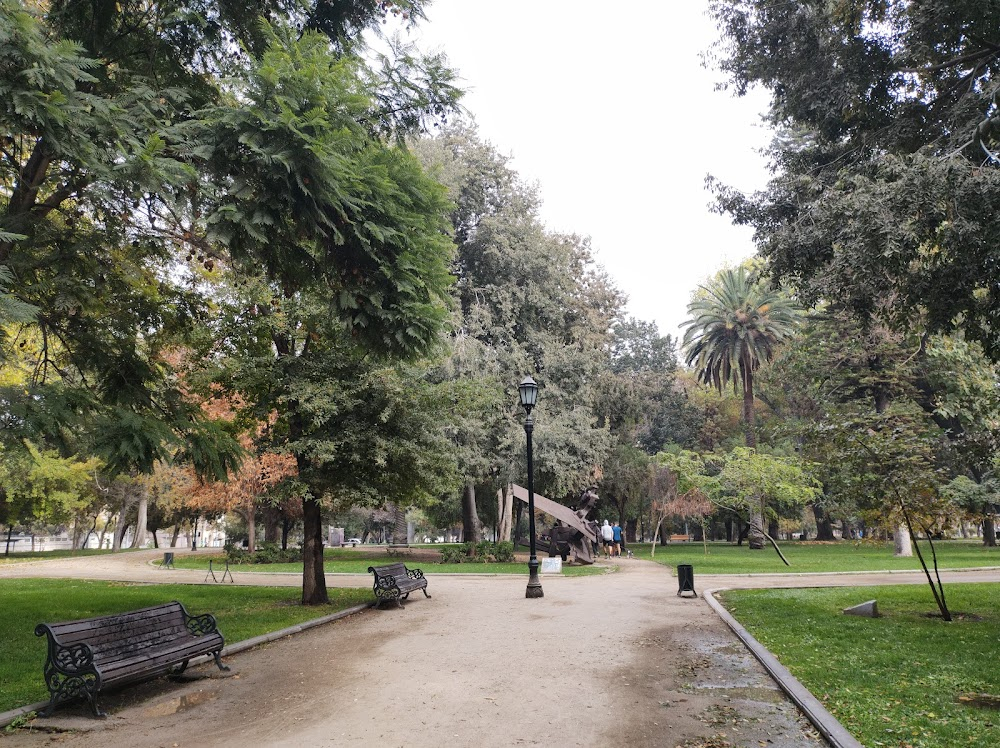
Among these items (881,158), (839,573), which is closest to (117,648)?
(881,158)

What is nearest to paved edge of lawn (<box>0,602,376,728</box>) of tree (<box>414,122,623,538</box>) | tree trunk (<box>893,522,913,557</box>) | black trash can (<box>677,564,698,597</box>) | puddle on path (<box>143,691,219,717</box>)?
puddle on path (<box>143,691,219,717</box>)

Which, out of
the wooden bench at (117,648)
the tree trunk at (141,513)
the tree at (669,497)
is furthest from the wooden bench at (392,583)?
the tree trunk at (141,513)

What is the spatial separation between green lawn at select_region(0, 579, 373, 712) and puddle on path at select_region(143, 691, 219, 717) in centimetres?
131

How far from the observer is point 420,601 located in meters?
15.9

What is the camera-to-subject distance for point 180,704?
23.2 feet

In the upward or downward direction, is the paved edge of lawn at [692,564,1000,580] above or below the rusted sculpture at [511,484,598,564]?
below

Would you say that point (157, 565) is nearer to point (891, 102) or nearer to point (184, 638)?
point (184, 638)

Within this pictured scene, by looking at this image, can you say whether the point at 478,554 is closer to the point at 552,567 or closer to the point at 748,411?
the point at 552,567

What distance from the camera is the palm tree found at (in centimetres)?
4347

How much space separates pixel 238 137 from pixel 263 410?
864cm

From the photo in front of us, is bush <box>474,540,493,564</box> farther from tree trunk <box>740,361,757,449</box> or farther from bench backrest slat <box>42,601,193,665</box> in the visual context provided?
bench backrest slat <box>42,601,193,665</box>

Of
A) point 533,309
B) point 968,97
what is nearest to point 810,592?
point 968,97

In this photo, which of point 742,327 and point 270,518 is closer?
point 270,518

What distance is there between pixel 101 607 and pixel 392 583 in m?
6.11
